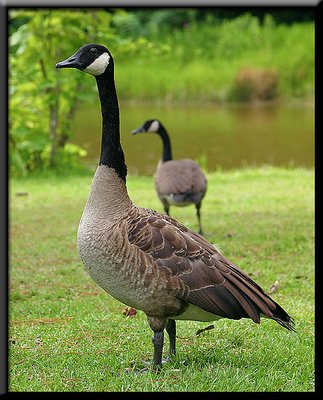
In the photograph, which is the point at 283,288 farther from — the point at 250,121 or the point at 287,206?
the point at 250,121

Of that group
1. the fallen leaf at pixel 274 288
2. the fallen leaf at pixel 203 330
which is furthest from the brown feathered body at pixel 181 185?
the fallen leaf at pixel 203 330

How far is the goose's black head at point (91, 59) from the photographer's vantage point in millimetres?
3898

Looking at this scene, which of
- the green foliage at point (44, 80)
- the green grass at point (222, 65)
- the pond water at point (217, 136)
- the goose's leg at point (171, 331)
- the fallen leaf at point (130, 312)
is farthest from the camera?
the green grass at point (222, 65)

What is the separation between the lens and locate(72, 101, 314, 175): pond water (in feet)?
49.7

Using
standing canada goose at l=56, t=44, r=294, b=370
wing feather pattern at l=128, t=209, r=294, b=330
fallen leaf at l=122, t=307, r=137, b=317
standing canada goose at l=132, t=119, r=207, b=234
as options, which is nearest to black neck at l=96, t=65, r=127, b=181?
standing canada goose at l=56, t=44, r=294, b=370

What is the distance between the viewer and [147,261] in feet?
12.5

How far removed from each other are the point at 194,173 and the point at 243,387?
4.73 meters

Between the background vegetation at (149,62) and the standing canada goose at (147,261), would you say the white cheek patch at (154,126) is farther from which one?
the standing canada goose at (147,261)

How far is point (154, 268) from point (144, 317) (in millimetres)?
1671

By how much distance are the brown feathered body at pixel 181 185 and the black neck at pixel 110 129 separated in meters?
3.92

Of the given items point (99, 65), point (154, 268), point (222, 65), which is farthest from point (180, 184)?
point (222, 65)

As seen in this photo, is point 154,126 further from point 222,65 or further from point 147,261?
point 222,65

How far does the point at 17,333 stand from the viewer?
5023 millimetres
